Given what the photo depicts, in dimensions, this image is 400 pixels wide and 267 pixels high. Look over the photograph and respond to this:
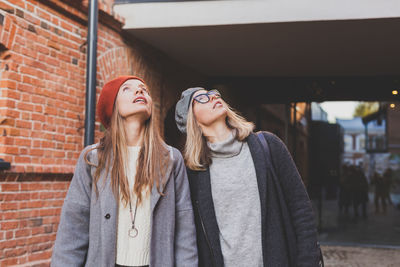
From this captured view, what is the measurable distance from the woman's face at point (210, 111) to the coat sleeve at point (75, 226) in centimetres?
77

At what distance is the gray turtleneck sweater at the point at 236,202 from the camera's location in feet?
8.05

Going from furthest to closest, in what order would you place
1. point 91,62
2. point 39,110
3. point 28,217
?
point 91,62 < point 39,110 < point 28,217

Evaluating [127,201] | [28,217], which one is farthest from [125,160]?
[28,217]

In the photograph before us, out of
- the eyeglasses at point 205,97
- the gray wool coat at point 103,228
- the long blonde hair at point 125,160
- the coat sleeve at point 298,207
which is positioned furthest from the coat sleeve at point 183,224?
the coat sleeve at point 298,207

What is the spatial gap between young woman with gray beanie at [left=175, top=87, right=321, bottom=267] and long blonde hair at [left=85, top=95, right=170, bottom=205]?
0.86ft

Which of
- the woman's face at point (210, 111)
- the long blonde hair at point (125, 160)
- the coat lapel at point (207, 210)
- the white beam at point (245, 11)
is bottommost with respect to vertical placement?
the coat lapel at point (207, 210)

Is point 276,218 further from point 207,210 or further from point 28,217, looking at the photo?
point 28,217

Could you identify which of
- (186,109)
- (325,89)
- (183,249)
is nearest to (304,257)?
(183,249)

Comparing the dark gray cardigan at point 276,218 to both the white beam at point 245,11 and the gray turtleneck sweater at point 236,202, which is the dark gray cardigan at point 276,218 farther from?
the white beam at point 245,11

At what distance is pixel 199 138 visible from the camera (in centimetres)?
279

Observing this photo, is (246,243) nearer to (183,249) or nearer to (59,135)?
(183,249)

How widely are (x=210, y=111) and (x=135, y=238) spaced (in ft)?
2.85

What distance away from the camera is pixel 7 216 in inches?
177

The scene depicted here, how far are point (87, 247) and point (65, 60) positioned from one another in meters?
3.49
